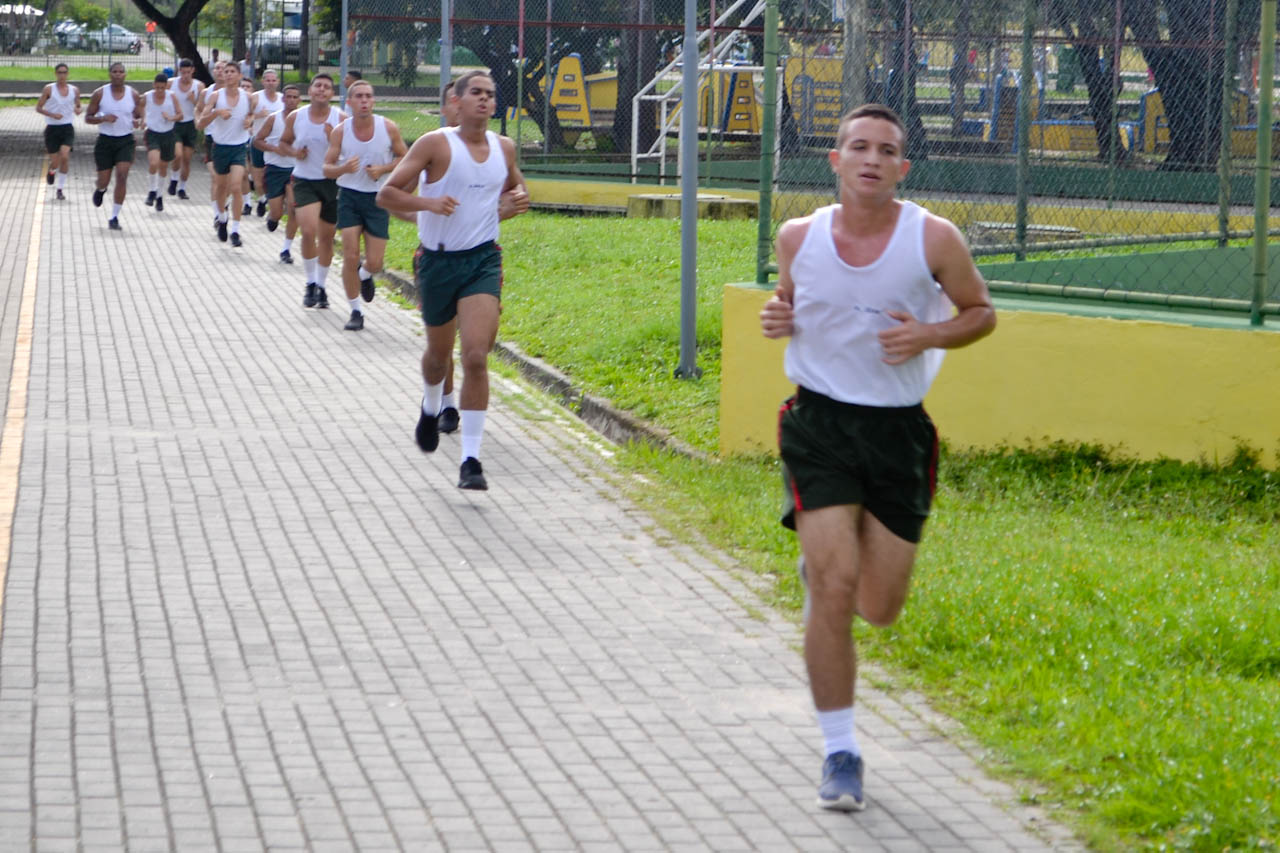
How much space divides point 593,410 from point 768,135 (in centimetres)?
252

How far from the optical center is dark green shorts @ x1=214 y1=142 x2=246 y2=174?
2052cm

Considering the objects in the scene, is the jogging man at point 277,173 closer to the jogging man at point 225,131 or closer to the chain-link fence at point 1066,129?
the jogging man at point 225,131

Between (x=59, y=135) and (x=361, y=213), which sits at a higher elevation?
(x=59, y=135)

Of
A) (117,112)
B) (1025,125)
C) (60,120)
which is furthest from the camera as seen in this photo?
(60,120)

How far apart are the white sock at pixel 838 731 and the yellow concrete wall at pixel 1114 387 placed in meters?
3.89

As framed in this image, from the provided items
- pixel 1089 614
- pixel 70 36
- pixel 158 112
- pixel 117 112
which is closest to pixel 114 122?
pixel 117 112

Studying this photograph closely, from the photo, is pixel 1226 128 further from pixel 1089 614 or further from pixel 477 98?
pixel 1089 614

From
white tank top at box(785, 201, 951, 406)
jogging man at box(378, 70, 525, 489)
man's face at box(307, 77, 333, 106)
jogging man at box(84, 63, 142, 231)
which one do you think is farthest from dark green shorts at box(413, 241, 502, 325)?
jogging man at box(84, 63, 142, 231)

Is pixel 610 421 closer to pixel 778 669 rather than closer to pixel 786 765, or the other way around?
pixel 778 669

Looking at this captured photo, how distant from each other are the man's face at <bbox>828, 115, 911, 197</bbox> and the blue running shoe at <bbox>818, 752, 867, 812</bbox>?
1.53 m

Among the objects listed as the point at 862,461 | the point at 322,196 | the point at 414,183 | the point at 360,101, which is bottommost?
the point at 862,461

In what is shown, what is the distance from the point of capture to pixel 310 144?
605 inches

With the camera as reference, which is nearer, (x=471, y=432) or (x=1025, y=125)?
(x=471, y=432)

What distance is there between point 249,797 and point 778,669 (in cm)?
203
